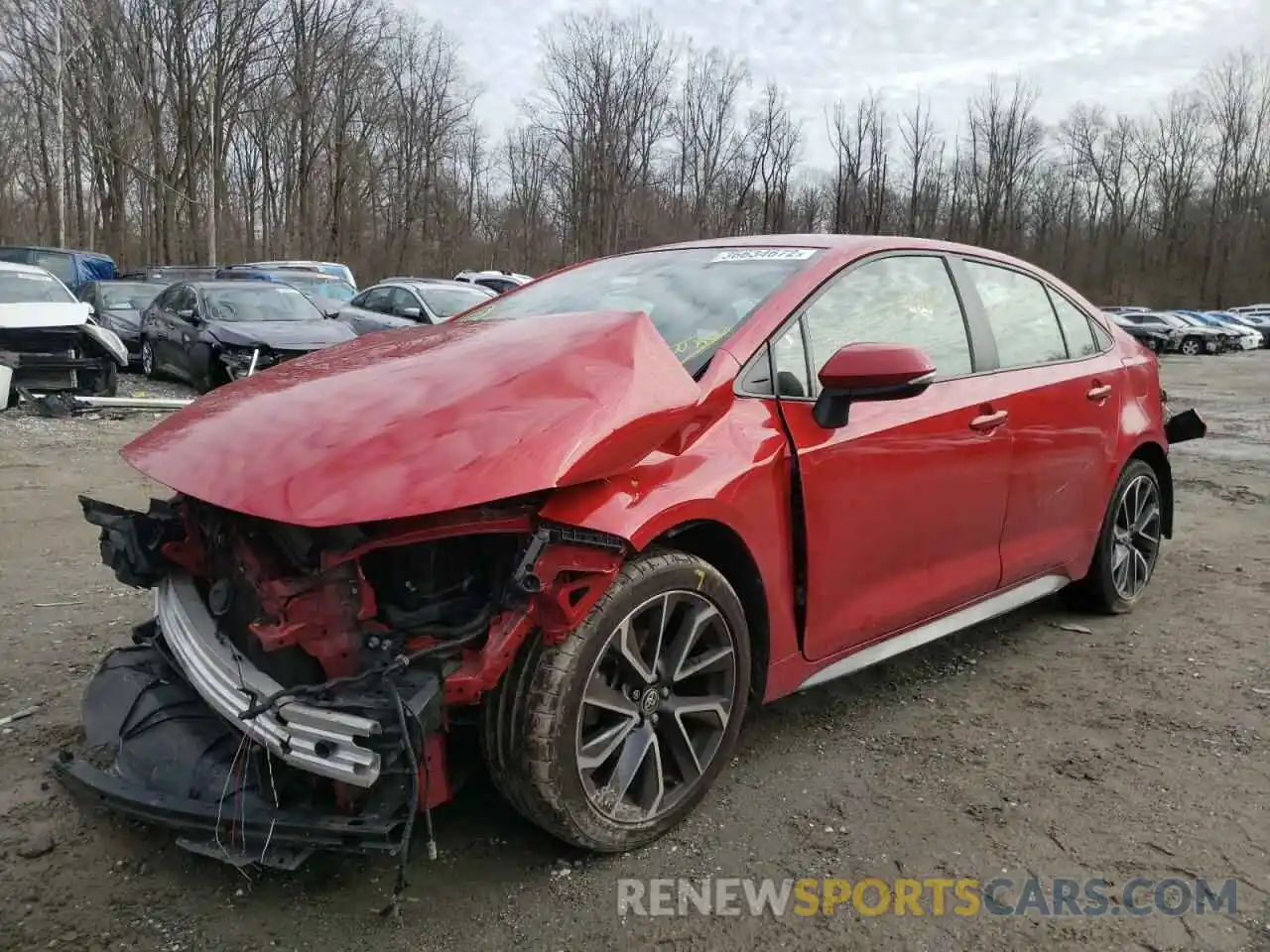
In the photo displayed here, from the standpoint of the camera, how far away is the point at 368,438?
218 centimetres

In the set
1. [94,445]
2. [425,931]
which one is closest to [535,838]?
[425,931]

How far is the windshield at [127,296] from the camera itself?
49.0ft

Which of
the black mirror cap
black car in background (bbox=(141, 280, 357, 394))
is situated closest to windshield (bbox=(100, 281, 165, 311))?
black car in background (bbox=(141, 280, 357, 394))

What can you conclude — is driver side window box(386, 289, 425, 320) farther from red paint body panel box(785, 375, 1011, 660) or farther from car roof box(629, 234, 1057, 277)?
red paint body panel box(785, 375, 1011, 660)

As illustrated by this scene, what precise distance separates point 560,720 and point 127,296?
623 inches

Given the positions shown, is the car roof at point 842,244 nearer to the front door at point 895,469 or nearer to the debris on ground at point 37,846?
the front door at point 895,469

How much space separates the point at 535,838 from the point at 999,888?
121 cm

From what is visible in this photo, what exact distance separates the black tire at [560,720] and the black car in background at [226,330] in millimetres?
8845

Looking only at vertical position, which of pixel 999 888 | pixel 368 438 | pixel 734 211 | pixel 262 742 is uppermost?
pixel 734 211

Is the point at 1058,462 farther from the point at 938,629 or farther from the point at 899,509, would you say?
the point at 899,509

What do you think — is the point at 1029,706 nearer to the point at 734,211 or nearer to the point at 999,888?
the point at 999,888

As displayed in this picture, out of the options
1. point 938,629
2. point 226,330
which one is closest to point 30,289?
point 226,330

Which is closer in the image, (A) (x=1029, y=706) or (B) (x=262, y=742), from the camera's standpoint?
(B) (x=262, y=742)

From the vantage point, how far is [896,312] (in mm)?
3270
